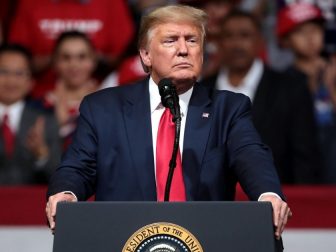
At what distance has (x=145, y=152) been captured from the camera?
2.57 meters

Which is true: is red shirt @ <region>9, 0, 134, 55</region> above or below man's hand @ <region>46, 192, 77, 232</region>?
above

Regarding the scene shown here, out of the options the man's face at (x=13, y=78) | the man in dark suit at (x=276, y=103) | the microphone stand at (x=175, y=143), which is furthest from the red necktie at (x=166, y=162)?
the man's face at (x=13, y=78)

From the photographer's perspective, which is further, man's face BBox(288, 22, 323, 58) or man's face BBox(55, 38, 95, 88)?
man's face BBox(288, 22, 323, 58)

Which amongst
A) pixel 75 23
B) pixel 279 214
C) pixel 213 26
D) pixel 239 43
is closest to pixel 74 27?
pixel 75 23

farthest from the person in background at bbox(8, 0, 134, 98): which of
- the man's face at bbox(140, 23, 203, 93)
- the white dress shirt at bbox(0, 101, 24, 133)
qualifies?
the man's face at bbox(140, 23, 203, 93)

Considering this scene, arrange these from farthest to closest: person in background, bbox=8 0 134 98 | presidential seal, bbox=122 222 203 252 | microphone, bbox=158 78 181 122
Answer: person in background, bbox=8 0 134 98, microphone, bbox=158 78 181 122, presidential seal, bbox=122 222 203 252

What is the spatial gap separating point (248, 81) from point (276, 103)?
21cm

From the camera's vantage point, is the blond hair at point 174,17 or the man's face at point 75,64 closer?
the blond hair at point 174,17

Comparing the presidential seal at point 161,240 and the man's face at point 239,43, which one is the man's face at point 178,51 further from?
the man's face at point 239,43

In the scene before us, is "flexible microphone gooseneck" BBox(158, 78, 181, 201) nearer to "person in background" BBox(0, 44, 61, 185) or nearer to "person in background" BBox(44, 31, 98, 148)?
"person in background" BBox(0, 44, 61, 185)

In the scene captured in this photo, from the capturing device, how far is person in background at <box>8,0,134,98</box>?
5086 mm

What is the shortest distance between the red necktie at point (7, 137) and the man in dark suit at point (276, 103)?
3.23 feet

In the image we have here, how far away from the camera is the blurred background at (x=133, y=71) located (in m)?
4.63

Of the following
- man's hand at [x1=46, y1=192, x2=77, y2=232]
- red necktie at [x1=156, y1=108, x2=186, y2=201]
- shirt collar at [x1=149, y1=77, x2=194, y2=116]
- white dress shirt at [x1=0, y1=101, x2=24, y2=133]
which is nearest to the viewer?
man's hand at [x1=46, y1=192, x2=77, y2=232]
